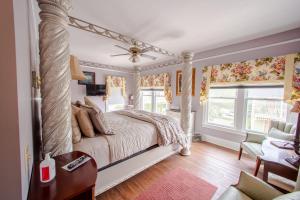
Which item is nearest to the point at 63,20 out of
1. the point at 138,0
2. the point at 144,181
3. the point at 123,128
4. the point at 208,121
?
the point at 138,0

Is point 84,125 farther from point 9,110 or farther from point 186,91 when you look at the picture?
point 186,91

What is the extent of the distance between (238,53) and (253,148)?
2.09m

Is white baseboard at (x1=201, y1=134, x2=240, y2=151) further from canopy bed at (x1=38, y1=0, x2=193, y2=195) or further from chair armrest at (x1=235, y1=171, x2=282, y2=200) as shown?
chair armrest at (x1=235, y1=171, x2=282, y2=200)

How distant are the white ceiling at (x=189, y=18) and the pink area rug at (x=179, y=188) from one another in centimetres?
252

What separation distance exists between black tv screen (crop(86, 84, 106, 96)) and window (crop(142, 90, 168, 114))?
1.73 meters

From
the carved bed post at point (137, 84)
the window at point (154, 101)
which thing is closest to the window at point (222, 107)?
the window at point (154, 101)

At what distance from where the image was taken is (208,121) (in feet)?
12.0

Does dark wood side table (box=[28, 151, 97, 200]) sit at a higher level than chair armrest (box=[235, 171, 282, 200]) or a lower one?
higher

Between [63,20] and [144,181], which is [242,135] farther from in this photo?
[63,20]

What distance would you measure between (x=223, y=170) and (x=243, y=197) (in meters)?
1.30

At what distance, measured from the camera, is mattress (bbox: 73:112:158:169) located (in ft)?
5.05

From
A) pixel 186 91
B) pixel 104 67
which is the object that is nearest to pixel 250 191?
pixel 186 91

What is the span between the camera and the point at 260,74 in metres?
2.68

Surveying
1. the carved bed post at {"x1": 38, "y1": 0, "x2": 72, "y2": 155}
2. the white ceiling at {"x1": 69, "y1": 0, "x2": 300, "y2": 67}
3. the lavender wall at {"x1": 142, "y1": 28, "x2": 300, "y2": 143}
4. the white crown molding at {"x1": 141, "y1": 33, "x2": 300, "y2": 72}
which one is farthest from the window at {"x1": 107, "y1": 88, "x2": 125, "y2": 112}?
the carved bed post at {"x1": 38, "y1": 0, "x2": 72, "y2": 155}
